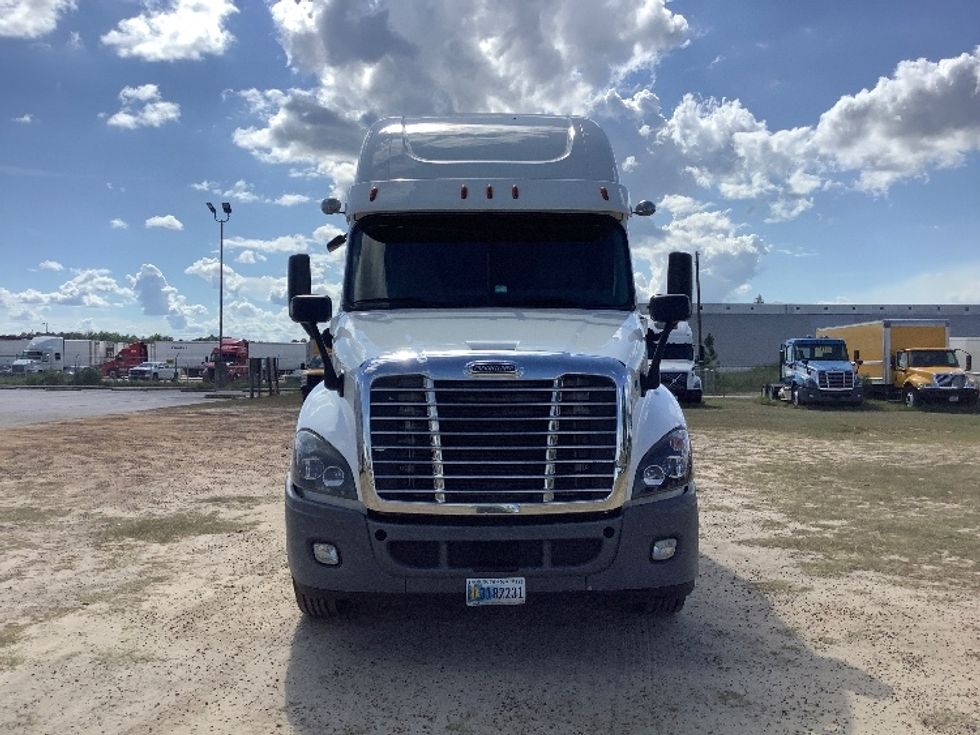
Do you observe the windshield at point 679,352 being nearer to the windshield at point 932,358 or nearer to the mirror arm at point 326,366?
the windshield at point 932,358

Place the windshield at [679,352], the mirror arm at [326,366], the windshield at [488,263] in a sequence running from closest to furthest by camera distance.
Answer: the mirror arm at [326,366]
the windshield at [488,263]
the windshield at [679,352]

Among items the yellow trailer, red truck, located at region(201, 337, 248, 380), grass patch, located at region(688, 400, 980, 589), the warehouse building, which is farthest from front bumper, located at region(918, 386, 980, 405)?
the warehouse building

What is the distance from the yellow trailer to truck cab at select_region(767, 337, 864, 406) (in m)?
0.68

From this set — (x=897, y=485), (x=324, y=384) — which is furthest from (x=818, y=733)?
(x=897, y=485)

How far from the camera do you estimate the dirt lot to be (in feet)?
13.9

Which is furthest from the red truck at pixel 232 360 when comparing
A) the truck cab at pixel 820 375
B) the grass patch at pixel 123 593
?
the grass patch at pixel 123 593

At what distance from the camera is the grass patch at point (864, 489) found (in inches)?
286

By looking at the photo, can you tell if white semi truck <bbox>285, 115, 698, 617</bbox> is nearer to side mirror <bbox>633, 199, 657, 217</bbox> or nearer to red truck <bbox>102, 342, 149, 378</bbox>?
side mirror <bbox>633, 199, 657, 217</bbox>

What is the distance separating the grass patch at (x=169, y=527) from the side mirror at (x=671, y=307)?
15.3ft

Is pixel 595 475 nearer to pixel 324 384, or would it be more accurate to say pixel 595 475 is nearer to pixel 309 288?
pixel 324 384

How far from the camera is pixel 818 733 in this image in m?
4.01

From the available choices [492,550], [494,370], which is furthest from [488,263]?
[492,550]

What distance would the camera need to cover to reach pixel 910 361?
1211 inches

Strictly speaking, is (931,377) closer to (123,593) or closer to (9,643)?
(123,593)
